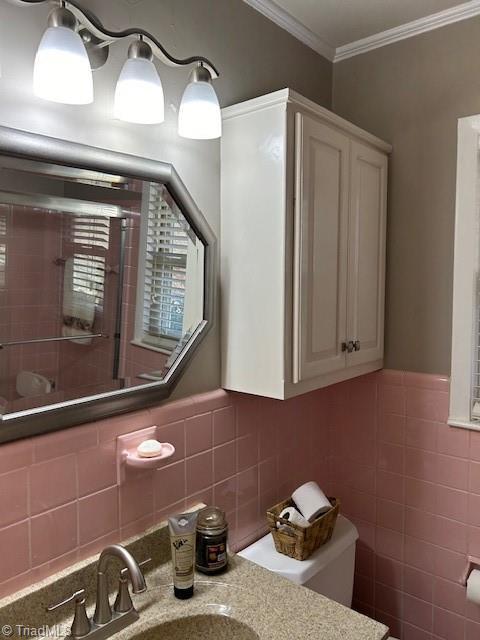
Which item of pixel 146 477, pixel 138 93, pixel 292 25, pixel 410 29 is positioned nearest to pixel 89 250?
pixel 138 93

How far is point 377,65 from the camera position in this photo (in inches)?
73.5

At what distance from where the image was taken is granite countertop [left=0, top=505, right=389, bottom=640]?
3.63 feet

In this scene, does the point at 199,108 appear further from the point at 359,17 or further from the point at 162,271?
the point at 359,17

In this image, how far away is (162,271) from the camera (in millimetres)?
1354

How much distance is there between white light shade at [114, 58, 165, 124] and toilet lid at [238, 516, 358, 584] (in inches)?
47.4

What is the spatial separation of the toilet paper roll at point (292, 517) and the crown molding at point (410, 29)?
5.26ft

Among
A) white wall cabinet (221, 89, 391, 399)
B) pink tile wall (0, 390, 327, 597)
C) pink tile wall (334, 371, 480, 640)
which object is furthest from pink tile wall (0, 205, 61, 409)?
pink tile wall (334, 371, 480, 640)

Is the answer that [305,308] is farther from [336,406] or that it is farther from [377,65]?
[377,65]

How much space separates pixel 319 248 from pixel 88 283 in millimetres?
654

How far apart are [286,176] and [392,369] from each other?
0.86 meters

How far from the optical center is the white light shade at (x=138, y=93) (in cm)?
115

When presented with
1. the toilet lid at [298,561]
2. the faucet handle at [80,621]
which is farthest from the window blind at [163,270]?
the toilet lid at [298,561]

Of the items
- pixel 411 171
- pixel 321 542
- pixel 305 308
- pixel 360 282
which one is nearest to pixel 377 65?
pixel 411 171

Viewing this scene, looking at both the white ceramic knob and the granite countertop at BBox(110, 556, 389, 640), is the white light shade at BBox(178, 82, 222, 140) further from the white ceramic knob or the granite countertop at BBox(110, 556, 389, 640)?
the granite countertop at BBox(110, 556, 389, 640)
